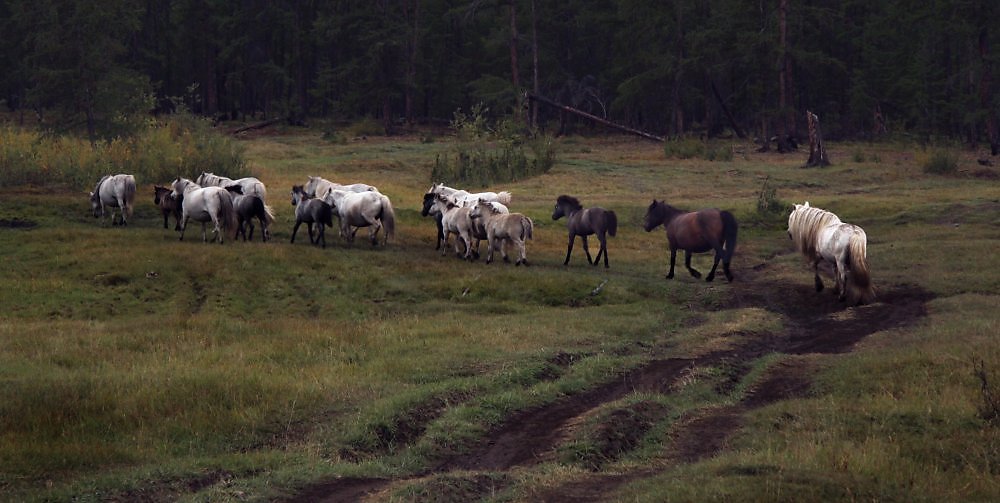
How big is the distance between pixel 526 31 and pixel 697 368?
66.0m

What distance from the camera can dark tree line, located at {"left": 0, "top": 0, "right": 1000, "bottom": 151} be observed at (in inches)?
2429

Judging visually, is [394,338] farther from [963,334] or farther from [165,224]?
[165,224]

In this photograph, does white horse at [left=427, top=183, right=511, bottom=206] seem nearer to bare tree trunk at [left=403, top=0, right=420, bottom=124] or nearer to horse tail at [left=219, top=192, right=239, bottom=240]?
horse tail at [left=219, top=192, right=239, bottom=240]

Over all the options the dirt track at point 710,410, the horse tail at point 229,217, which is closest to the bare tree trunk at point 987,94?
the dirt track at point 710,410

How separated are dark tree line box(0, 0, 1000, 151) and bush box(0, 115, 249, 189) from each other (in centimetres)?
2086

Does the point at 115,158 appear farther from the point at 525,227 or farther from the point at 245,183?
the point at 525,227

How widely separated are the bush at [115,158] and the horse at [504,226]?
42.9 feet

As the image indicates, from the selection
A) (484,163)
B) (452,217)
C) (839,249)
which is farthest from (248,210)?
(484,163)

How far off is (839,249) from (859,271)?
750mm

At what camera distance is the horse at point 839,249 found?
67.9ft

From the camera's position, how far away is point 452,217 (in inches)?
1041

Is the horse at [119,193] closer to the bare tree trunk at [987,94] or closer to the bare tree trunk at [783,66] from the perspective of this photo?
the bare tree trunk at [783,66]

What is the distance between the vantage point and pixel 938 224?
31.9 m

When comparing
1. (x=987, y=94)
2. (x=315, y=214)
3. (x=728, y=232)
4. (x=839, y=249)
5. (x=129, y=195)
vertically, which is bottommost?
(x=839, y=249)
